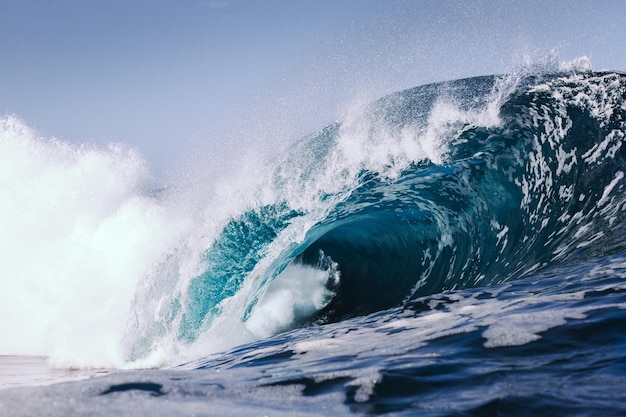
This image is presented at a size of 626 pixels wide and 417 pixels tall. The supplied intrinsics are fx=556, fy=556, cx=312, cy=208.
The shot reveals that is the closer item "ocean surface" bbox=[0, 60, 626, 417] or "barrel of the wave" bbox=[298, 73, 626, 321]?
"ocean surface" bbox=[0, 60, 626, 417]

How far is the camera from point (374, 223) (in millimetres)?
8250

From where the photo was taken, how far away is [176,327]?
7785 mm

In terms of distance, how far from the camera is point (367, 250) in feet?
26.8

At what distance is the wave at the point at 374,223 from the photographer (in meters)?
7.21

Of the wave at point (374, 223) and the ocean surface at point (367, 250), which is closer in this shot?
the ocean surface at point (367, 250)

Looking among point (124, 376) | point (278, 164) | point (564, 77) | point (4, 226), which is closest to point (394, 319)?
point (124, 376)

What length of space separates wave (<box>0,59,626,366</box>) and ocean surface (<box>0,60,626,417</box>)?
0.09ft

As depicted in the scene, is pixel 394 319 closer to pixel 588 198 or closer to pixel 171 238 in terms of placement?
pixel 588 198

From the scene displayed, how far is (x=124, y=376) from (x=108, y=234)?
934cm

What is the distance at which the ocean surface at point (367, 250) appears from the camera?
13.9 feet

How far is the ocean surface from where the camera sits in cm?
425

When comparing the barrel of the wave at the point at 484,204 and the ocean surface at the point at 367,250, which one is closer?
the ocean surface at the point at 367,250

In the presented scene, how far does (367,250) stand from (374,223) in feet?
1.37

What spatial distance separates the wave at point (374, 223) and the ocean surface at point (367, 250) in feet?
0.09
